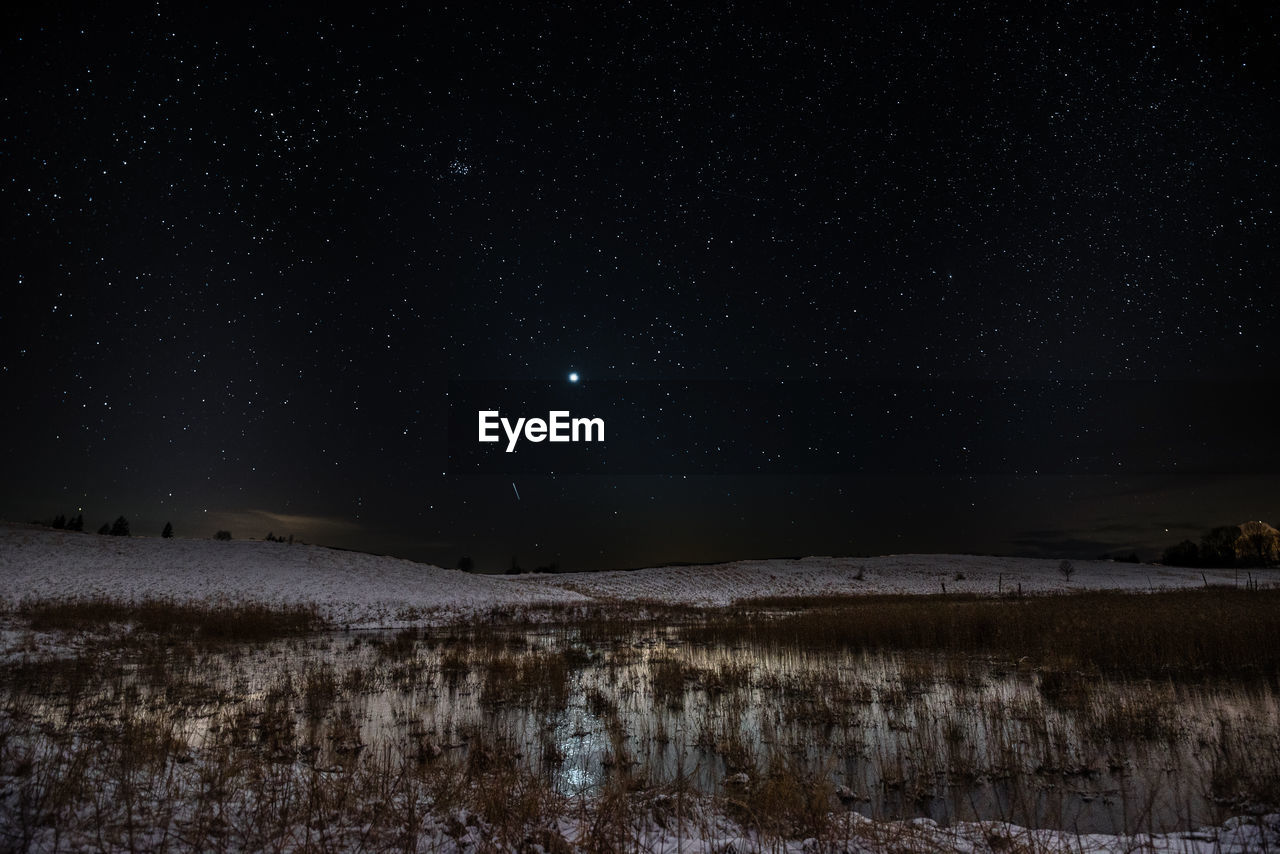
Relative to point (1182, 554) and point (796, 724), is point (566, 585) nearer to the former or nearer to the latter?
point (796, 724)

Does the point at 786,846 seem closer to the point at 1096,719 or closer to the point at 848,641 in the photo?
the point at 1096,719

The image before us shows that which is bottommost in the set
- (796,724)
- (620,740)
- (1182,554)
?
(1182,554)

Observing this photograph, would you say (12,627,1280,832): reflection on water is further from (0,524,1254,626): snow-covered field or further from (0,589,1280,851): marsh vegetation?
(0,524,1254,626): snow-covered field

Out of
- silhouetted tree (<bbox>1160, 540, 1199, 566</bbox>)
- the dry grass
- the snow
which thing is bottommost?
silhouetted tree (<bbox>1160, 540, 1199, 566</bbox>)

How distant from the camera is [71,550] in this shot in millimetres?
42469

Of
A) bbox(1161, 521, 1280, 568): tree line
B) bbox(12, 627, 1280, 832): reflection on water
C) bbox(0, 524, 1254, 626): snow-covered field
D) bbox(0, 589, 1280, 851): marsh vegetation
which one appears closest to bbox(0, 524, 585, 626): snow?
bbox(0, 524, 1254, 626): snow-covered field

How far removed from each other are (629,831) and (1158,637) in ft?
49.5

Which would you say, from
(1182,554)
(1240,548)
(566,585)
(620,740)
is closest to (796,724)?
(620,740)

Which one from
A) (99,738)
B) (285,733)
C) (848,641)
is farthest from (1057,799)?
(848,641)

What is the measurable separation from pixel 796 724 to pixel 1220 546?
327 ft

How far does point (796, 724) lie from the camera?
26.6ft

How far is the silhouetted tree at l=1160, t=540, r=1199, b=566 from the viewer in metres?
84.2

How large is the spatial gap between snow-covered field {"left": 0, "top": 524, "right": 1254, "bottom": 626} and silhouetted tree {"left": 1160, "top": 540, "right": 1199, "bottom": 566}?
2053cm

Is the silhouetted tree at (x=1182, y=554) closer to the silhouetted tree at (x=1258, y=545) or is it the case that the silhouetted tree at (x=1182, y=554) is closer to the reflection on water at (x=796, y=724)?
the silhouetted tree at (x=1258, y=545)
